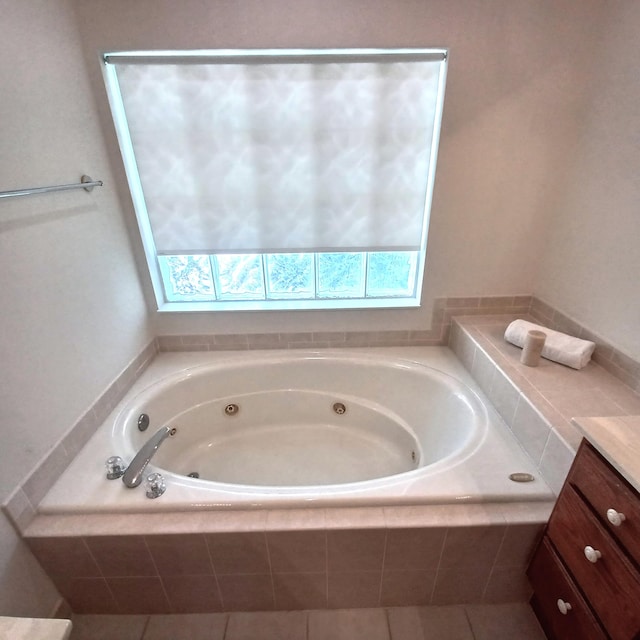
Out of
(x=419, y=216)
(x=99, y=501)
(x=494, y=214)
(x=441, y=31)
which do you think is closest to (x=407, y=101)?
(x=441, y=31)

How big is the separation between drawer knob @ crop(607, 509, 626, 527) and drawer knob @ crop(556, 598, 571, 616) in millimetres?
371

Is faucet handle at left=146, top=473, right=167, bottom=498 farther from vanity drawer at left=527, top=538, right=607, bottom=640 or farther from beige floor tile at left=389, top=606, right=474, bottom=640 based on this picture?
A: vanity drawer at left=527, top=538, right=607, bottom=640

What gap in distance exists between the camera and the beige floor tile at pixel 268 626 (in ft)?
3.85

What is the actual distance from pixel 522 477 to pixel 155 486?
1257 millimetres

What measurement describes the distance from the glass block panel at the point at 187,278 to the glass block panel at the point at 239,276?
6cm

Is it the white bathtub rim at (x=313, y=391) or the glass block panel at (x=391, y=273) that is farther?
the glass block panel at (x=391, y=273)

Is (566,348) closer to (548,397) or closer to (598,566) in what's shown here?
(548,397)

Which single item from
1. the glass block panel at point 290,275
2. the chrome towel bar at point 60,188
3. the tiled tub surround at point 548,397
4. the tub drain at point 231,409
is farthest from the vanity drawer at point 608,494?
the chrome towel bar at point 60,188

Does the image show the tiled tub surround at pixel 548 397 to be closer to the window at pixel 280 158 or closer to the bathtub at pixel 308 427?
the bathtub at pixel 308 427

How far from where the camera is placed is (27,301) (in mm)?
1081

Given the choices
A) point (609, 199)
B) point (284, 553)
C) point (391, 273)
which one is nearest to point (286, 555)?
point (284, 553)

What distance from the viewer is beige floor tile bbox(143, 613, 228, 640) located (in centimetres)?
118

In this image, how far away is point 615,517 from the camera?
758 mm

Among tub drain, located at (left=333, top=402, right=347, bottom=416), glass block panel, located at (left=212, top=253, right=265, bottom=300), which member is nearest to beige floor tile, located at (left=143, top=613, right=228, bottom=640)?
tub drain, located at (left=333, top=402, right=347, bottom=416)
